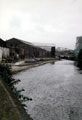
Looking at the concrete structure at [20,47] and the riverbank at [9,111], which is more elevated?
the concrete structure at [20,47]

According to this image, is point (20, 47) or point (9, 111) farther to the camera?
point (20, 47)

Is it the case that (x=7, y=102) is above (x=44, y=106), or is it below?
above

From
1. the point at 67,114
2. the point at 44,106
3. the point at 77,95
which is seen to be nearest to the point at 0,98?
the point at 67,114

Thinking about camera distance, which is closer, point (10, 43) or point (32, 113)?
point (32, 113)

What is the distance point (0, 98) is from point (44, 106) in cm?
748

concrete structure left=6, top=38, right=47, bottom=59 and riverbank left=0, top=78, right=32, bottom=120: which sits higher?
concrete structure left=6, top=38, right=47, bottom=59

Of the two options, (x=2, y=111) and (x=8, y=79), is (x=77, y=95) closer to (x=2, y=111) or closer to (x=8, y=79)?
(x=8, y=79)

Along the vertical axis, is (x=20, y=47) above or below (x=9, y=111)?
above

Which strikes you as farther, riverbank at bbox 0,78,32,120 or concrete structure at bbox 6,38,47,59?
concrete structure at bbox 6,38,47,59

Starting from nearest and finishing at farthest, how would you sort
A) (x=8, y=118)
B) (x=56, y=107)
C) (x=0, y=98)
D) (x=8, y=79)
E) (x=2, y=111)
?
(x=8, y=118) → (x=2, y=111) → (x=0, y=98) → (x=8, y=79) → (x=56, y=107)

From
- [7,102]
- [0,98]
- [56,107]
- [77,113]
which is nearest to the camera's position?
[7,102]

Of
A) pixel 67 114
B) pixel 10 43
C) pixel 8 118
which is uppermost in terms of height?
pixel 10 43

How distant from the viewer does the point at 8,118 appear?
125 inches

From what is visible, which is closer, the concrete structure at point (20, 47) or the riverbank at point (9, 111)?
the riverbank at point (9, 111)
